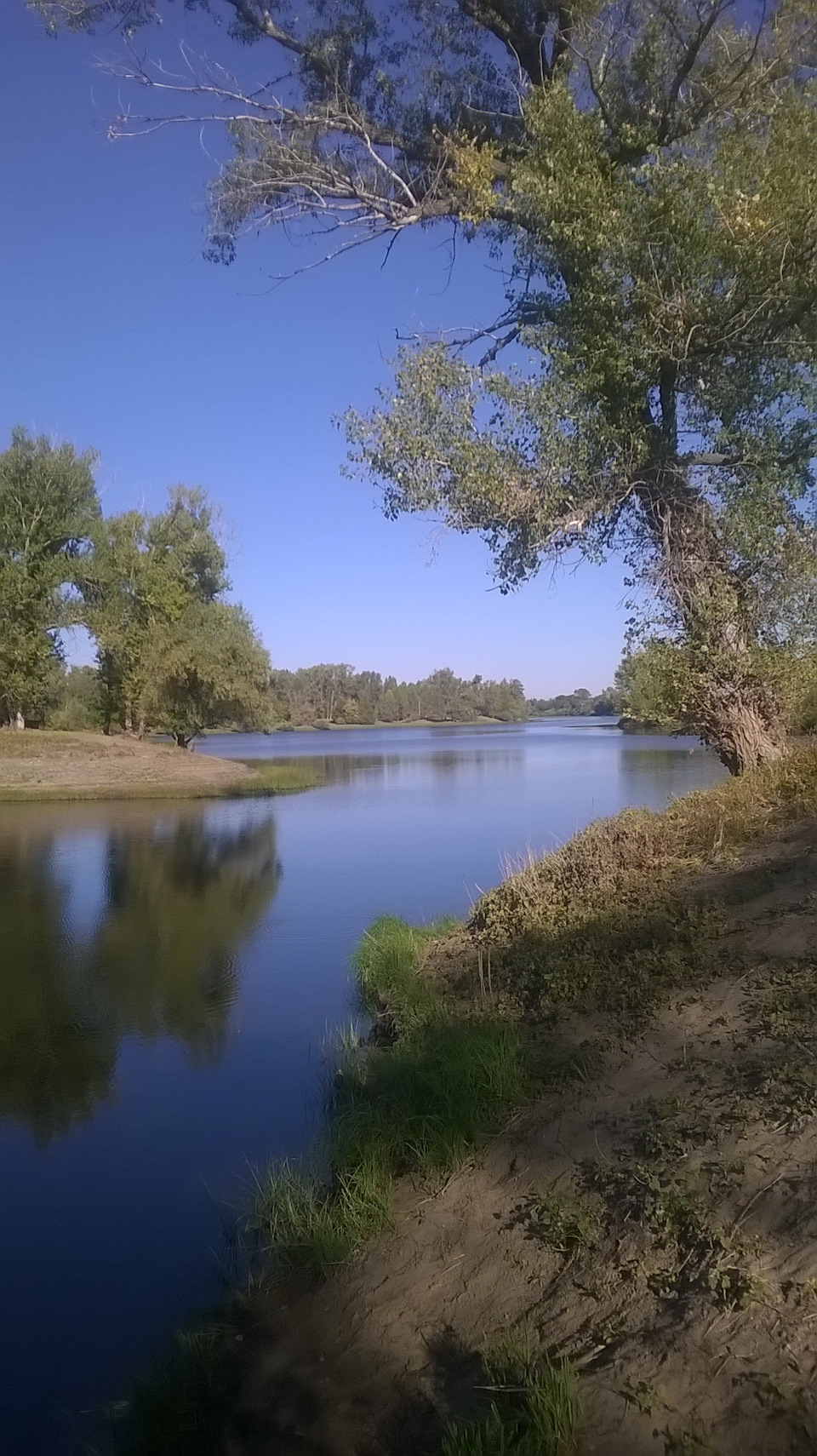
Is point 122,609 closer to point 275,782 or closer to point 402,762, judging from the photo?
point 275,782

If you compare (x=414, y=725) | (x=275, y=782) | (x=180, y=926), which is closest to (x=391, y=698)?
(x=414, y=725)

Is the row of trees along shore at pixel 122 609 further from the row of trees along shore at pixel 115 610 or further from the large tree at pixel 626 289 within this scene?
the large tree at pixel 626 289

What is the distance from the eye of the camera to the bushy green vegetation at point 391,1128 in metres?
5.00

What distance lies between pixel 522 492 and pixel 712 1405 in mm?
8407

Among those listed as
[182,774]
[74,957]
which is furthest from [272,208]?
[182,774]

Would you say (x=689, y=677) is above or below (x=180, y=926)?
above

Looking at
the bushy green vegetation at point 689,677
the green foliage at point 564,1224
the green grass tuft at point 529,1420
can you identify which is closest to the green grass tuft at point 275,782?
the bushy green vegetation at point 689,677

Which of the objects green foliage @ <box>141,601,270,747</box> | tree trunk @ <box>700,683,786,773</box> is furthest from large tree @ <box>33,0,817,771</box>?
green foliage @ <box>141,601,270,747</box>

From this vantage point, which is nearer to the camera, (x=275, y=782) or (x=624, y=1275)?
(x=624, y=1275)

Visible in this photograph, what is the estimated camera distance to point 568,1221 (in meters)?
4.20

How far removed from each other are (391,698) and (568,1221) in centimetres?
12496

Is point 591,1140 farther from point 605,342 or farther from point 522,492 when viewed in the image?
point 605,342

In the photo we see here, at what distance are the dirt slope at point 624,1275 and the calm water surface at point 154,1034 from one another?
2.87 feet

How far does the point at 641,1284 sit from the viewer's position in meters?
3.69
